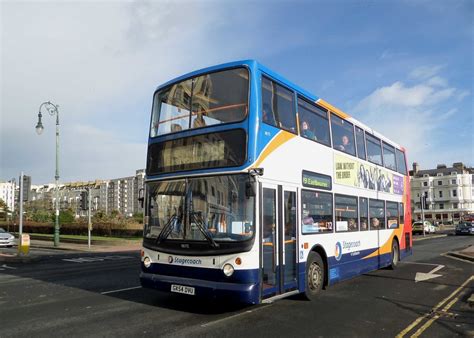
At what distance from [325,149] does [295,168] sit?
5.48ft

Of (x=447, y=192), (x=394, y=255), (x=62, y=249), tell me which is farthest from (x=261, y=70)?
(x=447, y=192)

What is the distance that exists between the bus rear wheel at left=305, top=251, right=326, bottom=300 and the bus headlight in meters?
2.40

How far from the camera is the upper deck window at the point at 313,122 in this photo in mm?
9320

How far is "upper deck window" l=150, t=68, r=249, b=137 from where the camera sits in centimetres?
780

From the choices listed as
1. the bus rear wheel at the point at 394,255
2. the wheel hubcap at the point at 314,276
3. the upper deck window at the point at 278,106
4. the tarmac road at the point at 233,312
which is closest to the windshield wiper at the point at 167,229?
the tarmac road at the point at 233,312

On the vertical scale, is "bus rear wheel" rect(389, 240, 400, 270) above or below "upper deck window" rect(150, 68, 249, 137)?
below

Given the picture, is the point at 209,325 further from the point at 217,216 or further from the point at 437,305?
the point at 437,305

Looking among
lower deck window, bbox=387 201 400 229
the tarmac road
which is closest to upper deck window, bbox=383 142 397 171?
lower deck window, bbox=387 201 400 229

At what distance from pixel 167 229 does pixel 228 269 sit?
153 centimetres

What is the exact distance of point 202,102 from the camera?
8219 mm

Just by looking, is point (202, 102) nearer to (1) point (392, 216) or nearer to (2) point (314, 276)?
(2) point (314, 276)

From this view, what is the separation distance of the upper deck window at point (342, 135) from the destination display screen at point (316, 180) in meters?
1.10

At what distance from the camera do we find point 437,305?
8586 millimetres

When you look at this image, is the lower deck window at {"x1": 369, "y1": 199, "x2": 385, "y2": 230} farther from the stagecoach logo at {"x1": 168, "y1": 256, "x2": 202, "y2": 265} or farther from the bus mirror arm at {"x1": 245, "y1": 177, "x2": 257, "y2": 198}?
the stagecoach logo at {"x1": 168, "y1": 256, "x2": 202, "y2": 265}
